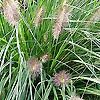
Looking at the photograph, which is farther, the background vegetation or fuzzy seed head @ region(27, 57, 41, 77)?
the background vegetation

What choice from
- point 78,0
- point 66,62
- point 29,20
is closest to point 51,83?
point 66,62

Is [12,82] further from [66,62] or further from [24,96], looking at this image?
[66,62]

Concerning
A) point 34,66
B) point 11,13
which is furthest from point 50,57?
point 11,13

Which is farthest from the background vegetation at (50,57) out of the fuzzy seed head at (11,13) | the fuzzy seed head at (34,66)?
the fuzzy seed head at (11,13)

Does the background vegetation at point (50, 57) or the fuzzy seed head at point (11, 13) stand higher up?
the fuzzy seed head at point (11, 13)

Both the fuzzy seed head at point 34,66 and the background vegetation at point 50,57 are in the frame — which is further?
the background vegetation at point 50,57

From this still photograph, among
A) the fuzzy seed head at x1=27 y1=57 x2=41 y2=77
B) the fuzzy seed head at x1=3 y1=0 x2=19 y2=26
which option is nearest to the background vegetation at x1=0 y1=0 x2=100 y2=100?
the fuzzy seed head at x1=27 y1=57 x2=41 y2=77

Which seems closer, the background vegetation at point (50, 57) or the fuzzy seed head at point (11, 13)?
the fuzzy seed head at point (11, 13)

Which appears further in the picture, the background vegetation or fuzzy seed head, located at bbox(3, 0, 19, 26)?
the background vegetation

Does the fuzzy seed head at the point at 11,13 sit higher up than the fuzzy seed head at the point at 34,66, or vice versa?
the fuzzy seed head at the point at 11,13

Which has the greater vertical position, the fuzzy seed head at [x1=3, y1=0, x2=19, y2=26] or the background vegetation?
the fuzzy seed head at [x1=3, y1=0, x2=19, y2=26]

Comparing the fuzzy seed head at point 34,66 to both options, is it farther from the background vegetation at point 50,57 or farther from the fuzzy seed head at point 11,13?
the fuzzy seed head at point 11,13

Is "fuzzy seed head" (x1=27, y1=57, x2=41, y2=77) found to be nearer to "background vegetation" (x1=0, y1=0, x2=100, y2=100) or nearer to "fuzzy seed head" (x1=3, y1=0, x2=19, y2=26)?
"background vegetation" (x1=0, y1=0, x2=100, y2=100)

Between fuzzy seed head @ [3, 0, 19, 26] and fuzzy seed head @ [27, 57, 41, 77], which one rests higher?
fuzzy seed head @ [3, 0, 19, 26]
